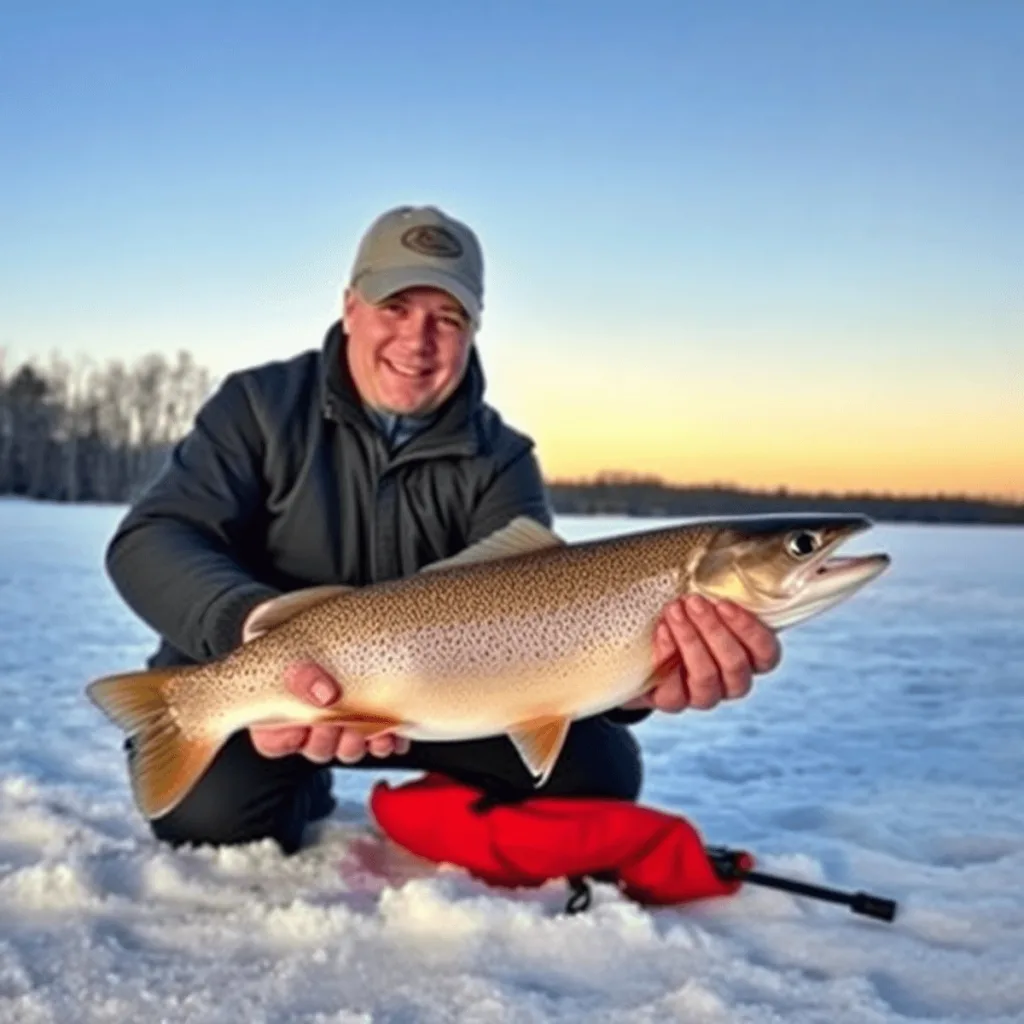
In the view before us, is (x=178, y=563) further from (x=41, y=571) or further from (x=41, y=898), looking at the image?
(x=41, y=571)

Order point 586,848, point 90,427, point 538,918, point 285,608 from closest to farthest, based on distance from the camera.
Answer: point 538,918 → point 285,608 → point 586,848 → point 90,427

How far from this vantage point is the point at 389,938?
2.75 metres

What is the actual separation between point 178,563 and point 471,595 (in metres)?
0.91

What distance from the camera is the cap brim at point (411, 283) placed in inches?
142

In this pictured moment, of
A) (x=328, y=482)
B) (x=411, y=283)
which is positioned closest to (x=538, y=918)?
(x=328, y=482)

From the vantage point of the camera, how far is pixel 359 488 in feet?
12.5

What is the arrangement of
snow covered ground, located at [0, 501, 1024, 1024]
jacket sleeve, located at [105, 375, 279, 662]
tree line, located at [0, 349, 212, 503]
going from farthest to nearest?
tree line, located at [0, 349, 212, 503]
jacket sleeve, located at [105, 375, 279, 662]
snow covered ground, located at [0, 501, 1024, 1024]

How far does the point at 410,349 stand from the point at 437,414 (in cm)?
24

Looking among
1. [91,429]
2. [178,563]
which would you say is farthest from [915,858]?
[91,429]

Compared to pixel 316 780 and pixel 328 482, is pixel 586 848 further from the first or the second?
pixel 328 482

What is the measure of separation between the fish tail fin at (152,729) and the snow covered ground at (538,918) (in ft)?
0.98

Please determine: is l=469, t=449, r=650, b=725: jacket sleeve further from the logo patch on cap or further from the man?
the logo patch on cap

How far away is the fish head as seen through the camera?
2898 millimetres

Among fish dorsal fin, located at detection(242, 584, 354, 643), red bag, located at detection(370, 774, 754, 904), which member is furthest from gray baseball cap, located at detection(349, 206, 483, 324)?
red bag, located at detection(370, 774, 754, 904)
